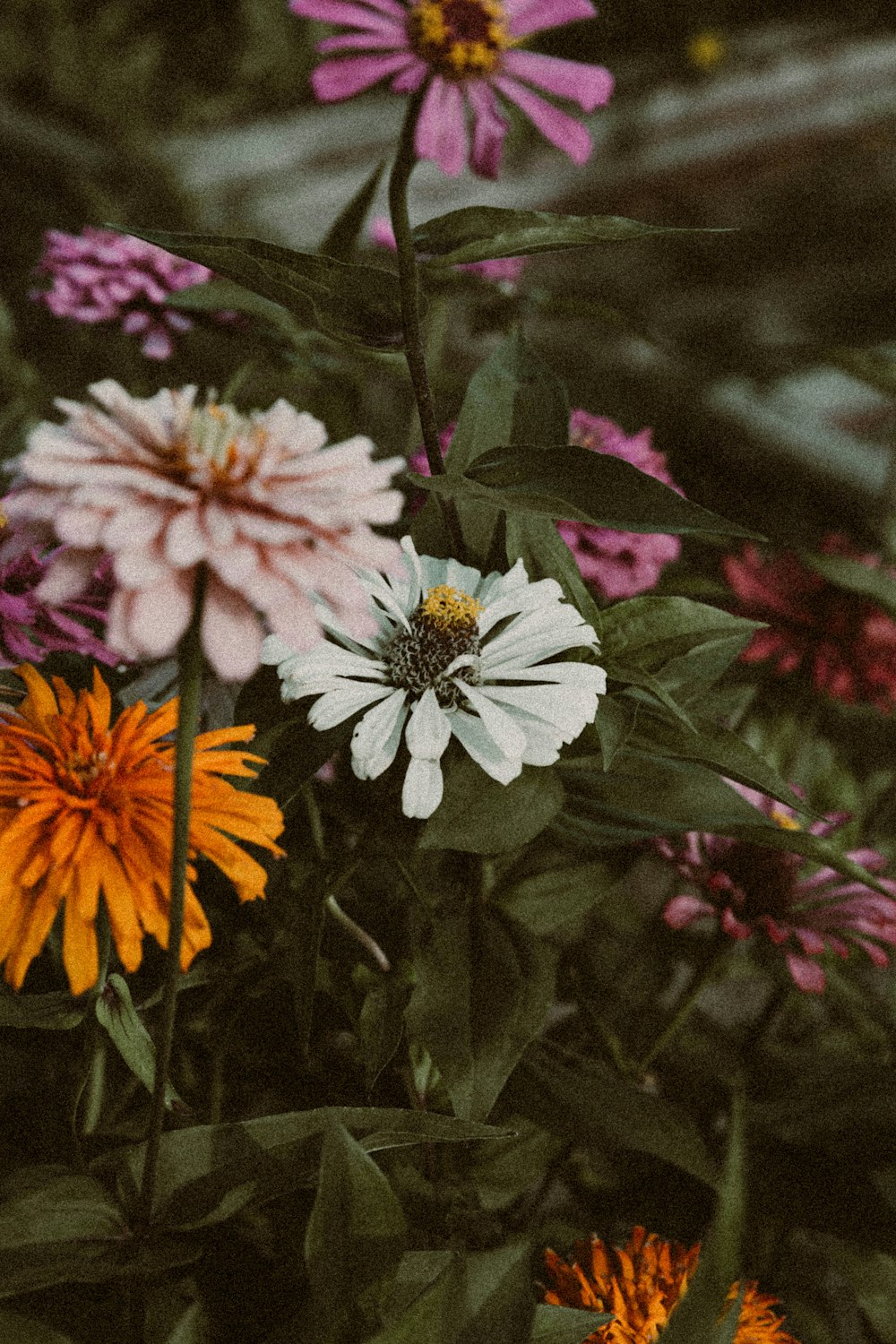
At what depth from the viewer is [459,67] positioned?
0.34 m

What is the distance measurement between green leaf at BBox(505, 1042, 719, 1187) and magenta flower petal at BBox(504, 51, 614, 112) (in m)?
0.34

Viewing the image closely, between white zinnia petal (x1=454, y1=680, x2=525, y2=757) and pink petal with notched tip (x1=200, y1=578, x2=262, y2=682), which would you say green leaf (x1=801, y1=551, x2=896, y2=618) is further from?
pink petal with notched tip (x1=200, y1=578, x2=262, y2=682)

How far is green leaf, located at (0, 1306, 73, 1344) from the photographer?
11.4 inches

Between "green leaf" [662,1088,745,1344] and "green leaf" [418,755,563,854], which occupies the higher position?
"green leaf" [418,755,563,854]

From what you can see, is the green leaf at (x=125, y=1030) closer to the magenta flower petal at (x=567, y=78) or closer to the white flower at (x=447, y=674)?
the white flower at (x=447, y=674)

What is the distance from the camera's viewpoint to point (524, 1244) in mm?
323

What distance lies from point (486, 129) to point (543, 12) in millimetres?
44

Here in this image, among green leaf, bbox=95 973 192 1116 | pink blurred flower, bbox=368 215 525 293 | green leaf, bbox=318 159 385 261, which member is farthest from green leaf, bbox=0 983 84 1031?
pink blurred flower, bbox=368 215 525 293

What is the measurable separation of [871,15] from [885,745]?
1.20 meters

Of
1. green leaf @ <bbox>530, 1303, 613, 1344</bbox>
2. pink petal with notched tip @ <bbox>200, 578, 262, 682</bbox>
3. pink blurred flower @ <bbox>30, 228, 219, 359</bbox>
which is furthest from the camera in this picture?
pink blurred flower @ <bbox>30, 228, 219, 359</bbox>

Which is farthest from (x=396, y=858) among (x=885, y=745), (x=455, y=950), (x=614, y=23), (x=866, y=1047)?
(x=614, y=23)

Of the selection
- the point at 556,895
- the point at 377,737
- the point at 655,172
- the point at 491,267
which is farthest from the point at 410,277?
the point at 655,172

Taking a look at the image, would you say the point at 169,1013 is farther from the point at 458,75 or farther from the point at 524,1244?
the point at 458,75

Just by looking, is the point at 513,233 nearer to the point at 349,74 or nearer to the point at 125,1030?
the point at 349,74
